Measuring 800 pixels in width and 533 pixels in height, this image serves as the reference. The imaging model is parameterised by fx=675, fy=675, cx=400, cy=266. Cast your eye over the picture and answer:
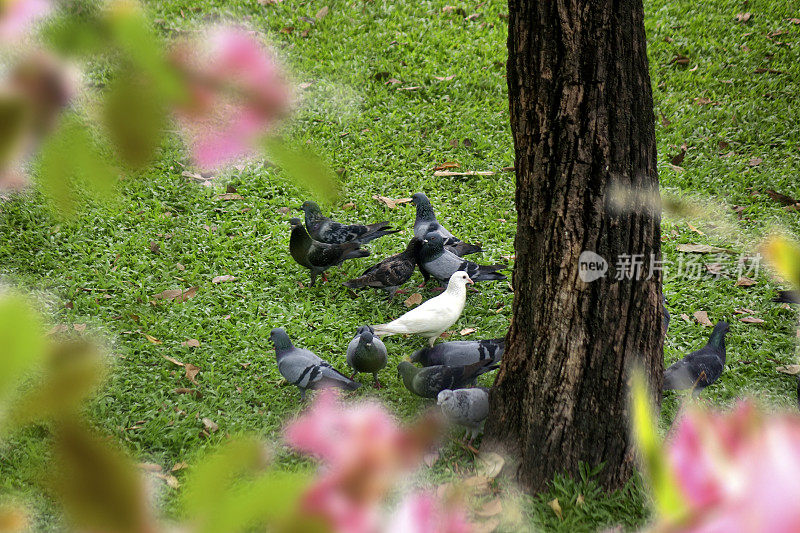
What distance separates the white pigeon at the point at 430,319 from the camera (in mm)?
3541

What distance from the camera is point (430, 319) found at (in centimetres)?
354

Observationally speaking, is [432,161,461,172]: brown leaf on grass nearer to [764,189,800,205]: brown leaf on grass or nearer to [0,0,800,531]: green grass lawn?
[0,0,800,531]: green grass lawn

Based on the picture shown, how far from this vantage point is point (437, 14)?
23.1 feet

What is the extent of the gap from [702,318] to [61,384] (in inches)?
158

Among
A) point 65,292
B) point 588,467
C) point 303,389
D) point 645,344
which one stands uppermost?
point 65,292

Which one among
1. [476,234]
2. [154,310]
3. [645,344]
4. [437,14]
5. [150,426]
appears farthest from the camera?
[437,14]

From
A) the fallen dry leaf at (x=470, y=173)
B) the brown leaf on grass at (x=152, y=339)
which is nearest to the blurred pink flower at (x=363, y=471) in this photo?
the brown leaf on grass at (x=152, y=339)

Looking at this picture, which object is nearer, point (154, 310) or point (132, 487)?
point (132, 487)

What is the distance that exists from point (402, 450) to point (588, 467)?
2.47m

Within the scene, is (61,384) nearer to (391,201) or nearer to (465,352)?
(465,352)

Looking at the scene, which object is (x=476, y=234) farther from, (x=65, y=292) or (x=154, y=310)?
(x=65, y=292)

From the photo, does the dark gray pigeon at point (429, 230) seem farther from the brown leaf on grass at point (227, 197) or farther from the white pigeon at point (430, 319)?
the brown leaf on grass at point (227, 197)

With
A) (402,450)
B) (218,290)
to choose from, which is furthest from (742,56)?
(402,450)

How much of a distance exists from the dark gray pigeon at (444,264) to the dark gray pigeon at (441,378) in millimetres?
841
